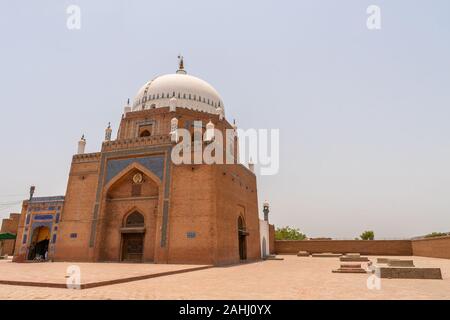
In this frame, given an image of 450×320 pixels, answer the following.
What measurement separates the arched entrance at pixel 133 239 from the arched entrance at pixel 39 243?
6.47 metres

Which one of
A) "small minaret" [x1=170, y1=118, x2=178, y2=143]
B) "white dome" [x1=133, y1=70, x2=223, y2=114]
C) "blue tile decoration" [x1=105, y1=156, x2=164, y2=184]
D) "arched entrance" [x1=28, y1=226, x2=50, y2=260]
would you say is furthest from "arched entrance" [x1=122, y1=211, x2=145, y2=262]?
"white dome" [x1=133, y1=70, x2=223, y2=114]

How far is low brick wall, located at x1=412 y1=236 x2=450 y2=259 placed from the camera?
24.4 meters

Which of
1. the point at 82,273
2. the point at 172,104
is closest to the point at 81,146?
the point at 172,104

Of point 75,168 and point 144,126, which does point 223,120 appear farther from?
point 75,168

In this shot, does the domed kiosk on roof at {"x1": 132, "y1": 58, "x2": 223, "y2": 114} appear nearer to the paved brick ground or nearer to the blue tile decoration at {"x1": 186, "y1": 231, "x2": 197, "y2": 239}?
the blue tile decoration at {"x1": 186, "y1": 231, "x2": 197, "y2": 239}

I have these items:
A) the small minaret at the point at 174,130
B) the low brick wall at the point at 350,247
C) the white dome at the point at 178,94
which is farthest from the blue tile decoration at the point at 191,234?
the low brick wall at the point at 350,247

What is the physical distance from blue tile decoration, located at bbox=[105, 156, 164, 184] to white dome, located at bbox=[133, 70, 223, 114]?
6.10 m

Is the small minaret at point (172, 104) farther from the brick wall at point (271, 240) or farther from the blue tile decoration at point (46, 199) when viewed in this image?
the brick wall at point (271, 240)

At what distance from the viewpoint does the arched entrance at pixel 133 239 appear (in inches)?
789

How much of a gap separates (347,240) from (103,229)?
25.2 meters

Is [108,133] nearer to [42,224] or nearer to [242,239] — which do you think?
[42,224]
